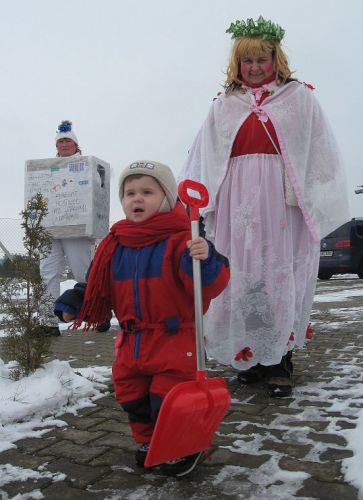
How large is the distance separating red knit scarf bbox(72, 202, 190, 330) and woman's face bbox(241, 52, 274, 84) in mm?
1395

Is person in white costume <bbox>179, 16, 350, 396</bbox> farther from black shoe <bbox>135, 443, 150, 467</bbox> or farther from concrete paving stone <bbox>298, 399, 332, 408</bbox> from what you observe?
black shoe <bbox>135, 443, 150, 467</bbox>

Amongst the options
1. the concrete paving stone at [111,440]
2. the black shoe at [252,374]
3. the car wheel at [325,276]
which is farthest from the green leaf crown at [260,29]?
the car wheel at [325,276]

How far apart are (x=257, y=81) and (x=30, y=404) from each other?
7.11 ft

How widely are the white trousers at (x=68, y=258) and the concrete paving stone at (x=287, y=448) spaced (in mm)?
3094

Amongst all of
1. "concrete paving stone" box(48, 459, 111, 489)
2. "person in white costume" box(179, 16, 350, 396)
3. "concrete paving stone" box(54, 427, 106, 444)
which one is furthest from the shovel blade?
"person in white costume" box(179, 16, 350, 396)

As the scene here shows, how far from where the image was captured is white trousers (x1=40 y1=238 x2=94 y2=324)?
4945mm

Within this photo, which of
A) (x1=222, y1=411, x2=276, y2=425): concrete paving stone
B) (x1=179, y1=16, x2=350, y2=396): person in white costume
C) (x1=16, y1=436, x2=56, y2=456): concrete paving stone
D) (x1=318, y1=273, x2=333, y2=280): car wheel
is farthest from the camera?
(x1=318, y1=273, x2=333, y2=280): car wheel

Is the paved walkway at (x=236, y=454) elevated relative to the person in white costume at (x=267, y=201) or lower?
lower

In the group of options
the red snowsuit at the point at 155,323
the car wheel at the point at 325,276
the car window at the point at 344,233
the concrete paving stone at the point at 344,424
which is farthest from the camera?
the car wheel at the point at 325,276

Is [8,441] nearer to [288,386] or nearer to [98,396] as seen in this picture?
[98,396]

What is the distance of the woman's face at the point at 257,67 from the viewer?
3.08 m

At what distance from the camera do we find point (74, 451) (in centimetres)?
208

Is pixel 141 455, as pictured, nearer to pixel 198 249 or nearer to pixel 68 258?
pixel 198 249

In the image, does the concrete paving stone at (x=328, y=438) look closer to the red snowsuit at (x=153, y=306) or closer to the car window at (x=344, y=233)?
the red snowsuit at (x=153, y=306)
